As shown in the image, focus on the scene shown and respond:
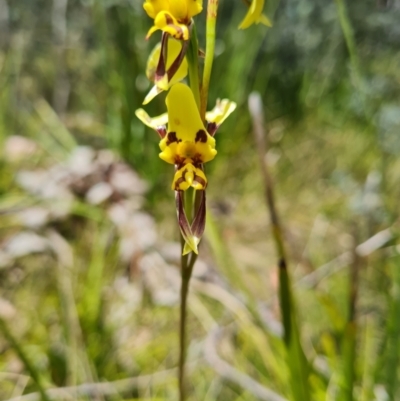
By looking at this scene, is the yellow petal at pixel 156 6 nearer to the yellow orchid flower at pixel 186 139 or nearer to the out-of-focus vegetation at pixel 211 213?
the yellow orchid flower at pixel 186 139

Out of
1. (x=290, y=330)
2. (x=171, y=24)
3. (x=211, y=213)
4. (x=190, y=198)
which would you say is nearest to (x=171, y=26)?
(x=171, y=24)

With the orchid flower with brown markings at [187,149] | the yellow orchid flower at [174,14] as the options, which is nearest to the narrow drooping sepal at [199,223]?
the orchid flower with brown markings at [187,149]

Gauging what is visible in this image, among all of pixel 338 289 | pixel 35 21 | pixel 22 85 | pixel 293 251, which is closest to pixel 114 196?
pixel 293 251

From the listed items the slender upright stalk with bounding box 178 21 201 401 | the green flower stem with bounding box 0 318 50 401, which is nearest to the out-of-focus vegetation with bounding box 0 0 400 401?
the green flower stem with bounding box 0 318 50 401

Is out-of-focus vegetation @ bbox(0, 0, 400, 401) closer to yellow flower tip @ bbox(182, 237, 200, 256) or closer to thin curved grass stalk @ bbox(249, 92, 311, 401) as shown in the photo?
thin curved grass stalk @ bbox(249, 92, 311, 401)

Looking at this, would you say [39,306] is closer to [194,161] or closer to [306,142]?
[194,161]

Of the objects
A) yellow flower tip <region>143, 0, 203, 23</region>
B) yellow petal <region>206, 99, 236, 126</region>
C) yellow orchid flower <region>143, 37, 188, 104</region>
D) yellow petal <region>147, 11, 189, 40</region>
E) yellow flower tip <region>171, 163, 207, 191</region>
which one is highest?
yellow flower tip <region>143, 0, 203, 23</region>

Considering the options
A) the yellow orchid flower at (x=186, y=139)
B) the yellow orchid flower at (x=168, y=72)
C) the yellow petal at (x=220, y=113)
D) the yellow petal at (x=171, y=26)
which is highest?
the yellow petal at (x=171, y=26)

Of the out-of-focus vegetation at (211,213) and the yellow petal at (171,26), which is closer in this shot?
the yellow petal at (171,26)

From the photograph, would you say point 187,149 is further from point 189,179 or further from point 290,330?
point 290,330
